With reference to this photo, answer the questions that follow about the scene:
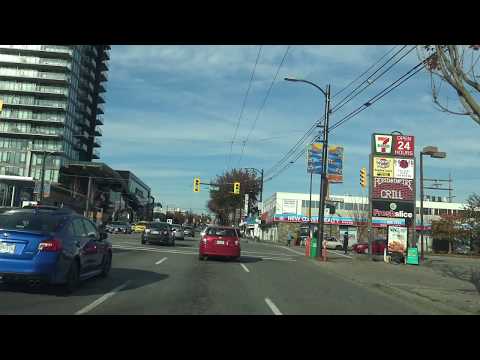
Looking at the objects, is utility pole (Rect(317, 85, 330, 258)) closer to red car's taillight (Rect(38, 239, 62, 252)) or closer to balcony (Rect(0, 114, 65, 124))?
red car's taillight (Rect(38, 239, 62, 252))

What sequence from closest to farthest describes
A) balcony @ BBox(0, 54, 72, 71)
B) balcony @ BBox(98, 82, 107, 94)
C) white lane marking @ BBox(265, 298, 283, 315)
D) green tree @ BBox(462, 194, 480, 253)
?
white lane marking @ BBox(265, 298, 283, 315) < green tree @ BBox(462, 194, 480, 253) < balcony @ BBox(0, 54, 72, 71) < balcony @ BBox(98, 82, 107, 94)

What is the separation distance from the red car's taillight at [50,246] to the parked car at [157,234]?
2152cm

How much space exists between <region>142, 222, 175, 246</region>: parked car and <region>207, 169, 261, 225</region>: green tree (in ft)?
150

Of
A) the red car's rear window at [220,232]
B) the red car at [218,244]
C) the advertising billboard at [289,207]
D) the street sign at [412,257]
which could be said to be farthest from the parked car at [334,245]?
the red car at [218,244]

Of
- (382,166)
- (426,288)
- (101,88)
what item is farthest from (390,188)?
(101,88)

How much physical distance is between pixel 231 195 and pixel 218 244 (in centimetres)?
6866

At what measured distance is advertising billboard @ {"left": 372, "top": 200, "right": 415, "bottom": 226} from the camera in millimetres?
28766

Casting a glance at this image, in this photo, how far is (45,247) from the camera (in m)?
9.62

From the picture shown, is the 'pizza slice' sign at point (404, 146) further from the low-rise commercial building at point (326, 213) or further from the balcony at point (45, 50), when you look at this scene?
the balcony at point (45, 50)

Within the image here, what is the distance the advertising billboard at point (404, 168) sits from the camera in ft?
95.5

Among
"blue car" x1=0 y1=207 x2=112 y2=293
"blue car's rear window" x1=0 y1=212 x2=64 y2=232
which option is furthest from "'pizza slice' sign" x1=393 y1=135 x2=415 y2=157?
"blue car's rear window" x1=0 y1=212 x2=64 y2=232
